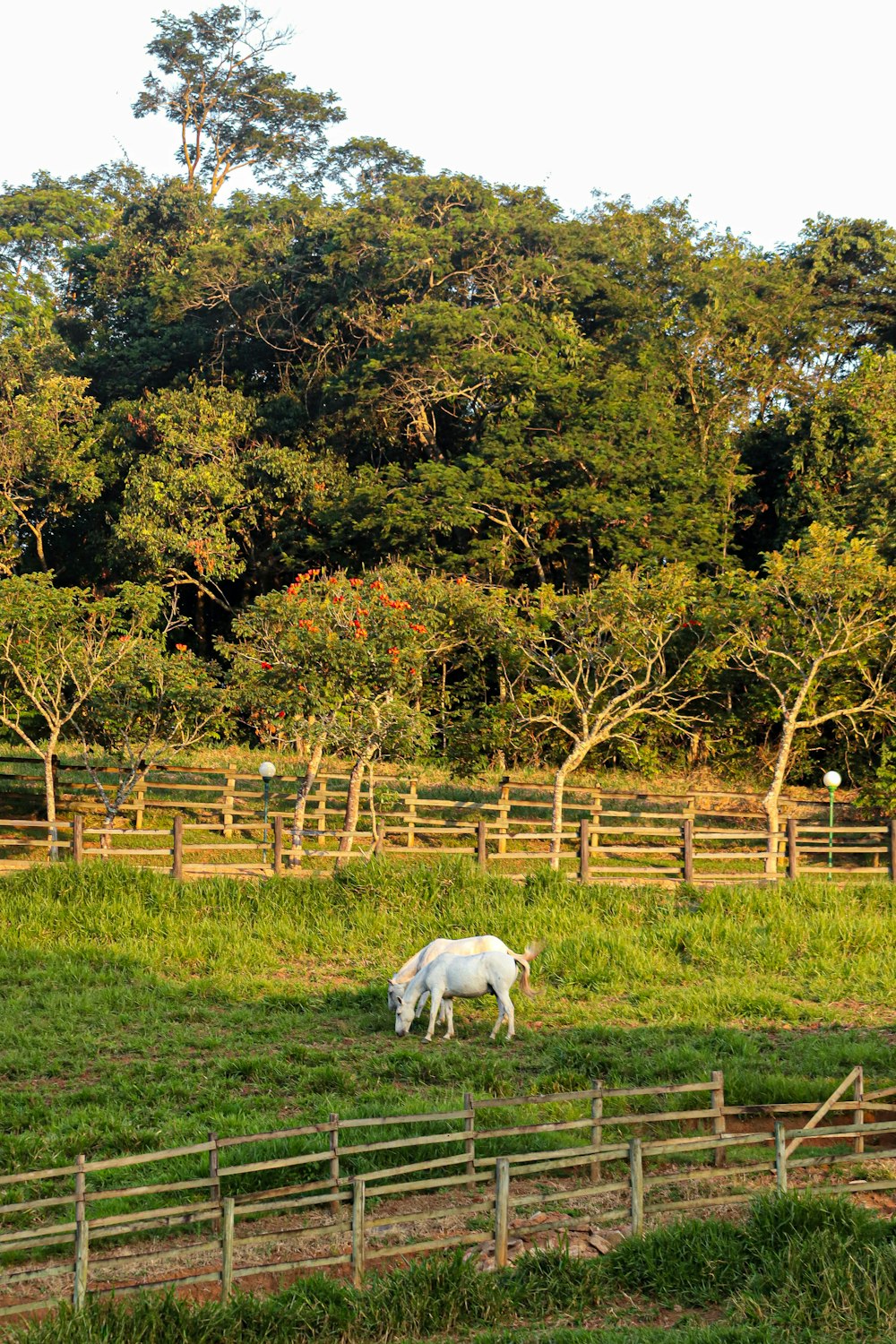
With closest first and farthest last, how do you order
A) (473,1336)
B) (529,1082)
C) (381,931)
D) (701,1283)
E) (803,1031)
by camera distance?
(473,1336) < (701,1283) < (529,1082) < (803,1031) < (381,931)

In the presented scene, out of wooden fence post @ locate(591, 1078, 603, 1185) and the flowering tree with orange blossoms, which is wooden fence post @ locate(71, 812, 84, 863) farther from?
wooden fence post @ locate(591, 1078, 603, 1185)

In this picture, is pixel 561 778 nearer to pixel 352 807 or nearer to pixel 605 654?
pixel 605 654

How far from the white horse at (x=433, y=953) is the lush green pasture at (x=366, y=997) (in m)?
0.42

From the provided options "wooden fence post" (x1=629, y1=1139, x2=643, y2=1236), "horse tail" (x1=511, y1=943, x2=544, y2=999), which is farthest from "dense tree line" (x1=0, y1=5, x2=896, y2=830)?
"wooden fence post" (x1=629, y1=1139, x2=643, y2=1236)

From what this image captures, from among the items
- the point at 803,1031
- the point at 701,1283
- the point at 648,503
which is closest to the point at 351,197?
the point at 648,503

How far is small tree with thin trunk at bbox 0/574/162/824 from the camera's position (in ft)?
77.4

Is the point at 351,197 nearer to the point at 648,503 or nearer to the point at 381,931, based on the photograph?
the point at 648,503

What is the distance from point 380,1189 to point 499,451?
1092 inches

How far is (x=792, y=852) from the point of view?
22641mm

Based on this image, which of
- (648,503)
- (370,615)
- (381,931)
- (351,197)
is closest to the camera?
(381,931)

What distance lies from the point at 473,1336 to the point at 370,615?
49.9 ft

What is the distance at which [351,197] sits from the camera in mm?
46656

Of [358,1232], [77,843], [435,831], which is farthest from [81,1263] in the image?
[435,831]

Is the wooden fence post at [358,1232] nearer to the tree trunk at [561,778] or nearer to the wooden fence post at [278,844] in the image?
the wooden fence post at [278,844]
